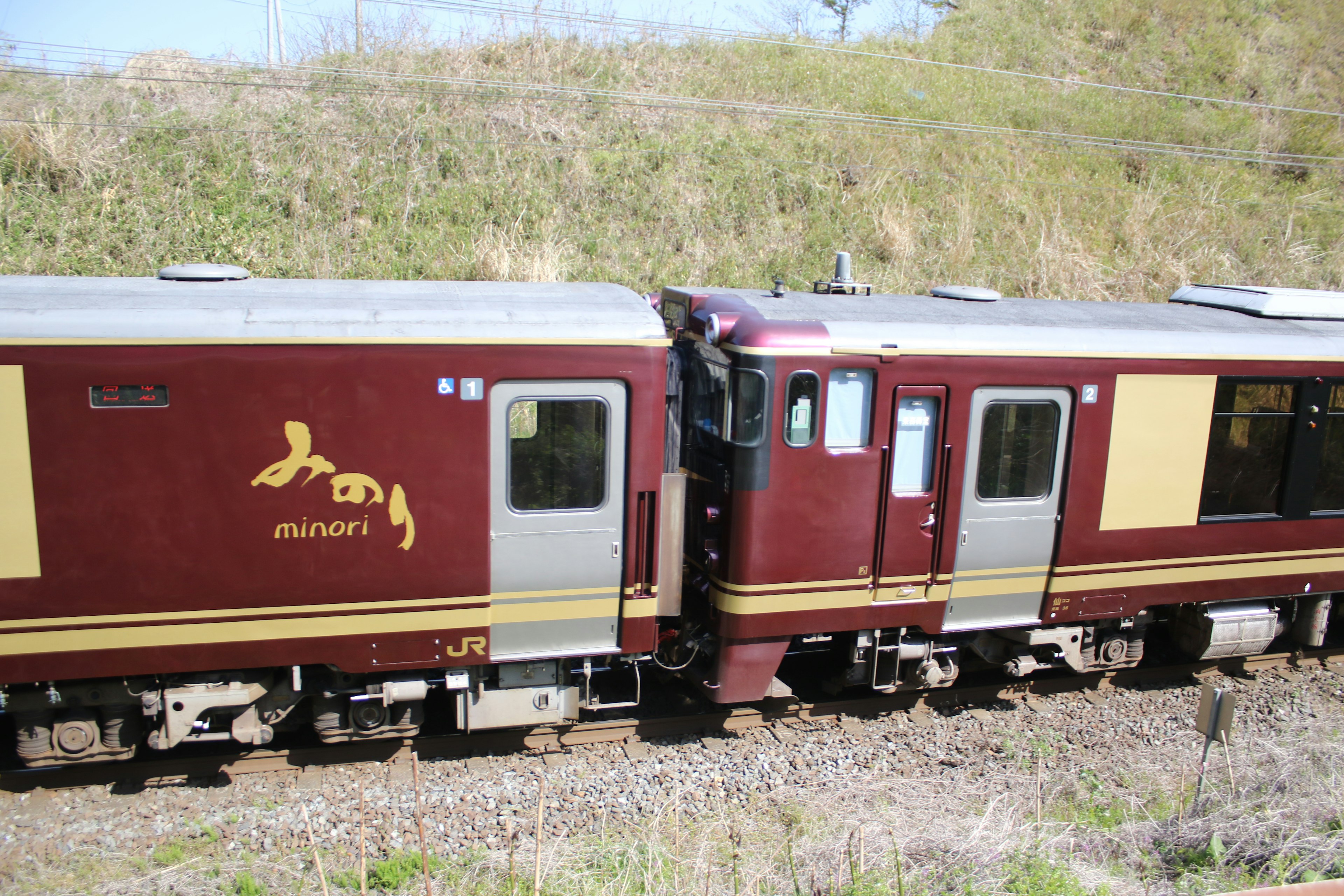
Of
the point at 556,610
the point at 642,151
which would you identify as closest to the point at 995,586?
the point at 556,610

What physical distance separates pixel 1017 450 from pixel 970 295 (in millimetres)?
1780

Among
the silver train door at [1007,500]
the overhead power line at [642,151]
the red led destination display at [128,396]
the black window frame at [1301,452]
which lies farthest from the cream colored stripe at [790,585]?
the overhead power line at [642,151]

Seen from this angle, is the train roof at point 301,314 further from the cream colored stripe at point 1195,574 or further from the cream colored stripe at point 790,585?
the cream colored stripe at point 1195,574

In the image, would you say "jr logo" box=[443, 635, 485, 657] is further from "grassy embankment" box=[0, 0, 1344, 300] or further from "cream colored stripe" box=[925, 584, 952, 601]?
"grassy embankment" box=[0, 0, 1344, 300]

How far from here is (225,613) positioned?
5.61 m

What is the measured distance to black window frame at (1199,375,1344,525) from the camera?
7809 mm

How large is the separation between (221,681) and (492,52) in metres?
16.0

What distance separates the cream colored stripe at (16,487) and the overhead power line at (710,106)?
43.4ft

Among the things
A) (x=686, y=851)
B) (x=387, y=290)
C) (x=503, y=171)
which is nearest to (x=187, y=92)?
(x=503, y=171)

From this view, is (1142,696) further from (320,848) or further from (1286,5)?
(1286,5)

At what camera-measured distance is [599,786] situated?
6.40 meters

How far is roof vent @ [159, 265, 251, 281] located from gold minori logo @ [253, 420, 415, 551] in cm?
169

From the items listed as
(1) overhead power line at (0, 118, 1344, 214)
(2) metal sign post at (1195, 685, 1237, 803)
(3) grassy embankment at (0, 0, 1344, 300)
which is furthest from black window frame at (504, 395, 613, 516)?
(1) overhead power line at (0, 118, 1344, 214)

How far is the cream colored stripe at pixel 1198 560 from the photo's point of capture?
24.4 feet
